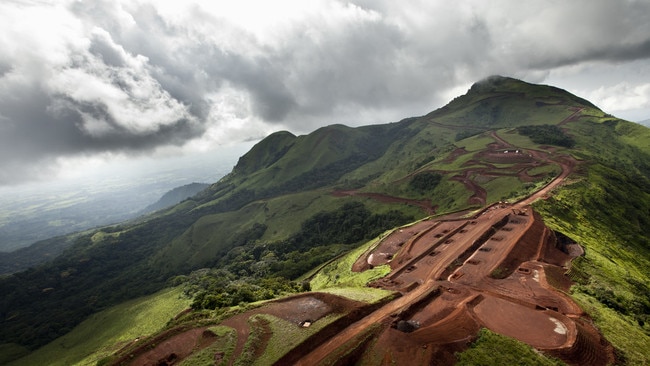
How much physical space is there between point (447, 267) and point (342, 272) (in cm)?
2367

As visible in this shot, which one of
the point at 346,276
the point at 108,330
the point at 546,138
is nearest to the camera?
the point at 346,276

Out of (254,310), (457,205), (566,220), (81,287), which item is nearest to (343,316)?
(254,310)

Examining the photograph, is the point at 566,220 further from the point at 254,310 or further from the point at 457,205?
the point at 254,310

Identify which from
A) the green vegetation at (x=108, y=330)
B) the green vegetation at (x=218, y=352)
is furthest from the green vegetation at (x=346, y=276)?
the green vegetation at (x=108, y=330)

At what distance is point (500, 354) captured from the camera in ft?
84.9

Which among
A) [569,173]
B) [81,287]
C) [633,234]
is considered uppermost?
[569,173]

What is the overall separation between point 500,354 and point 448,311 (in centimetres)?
813

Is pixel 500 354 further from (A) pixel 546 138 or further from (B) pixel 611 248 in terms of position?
(A) pixel 546 138

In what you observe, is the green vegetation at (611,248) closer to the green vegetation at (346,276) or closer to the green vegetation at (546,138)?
the green vegetation at (346,276)

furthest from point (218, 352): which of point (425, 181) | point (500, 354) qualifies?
point (425, 181)

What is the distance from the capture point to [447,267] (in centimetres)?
4656

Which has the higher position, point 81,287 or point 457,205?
point 457,205

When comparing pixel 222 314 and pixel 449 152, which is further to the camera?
pixel 449 152

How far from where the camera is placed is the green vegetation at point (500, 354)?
25.0 meters
